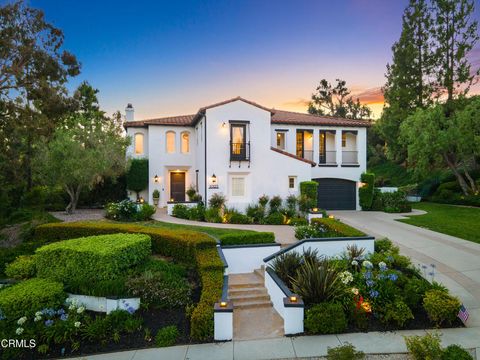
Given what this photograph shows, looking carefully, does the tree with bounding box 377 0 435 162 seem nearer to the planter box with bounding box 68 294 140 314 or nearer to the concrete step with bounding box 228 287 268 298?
the concrete step with bounding box 228 287 268 298

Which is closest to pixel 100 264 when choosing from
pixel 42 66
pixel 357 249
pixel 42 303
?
pixel 42 303

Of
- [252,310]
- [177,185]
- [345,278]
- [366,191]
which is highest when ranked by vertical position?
[177,185]

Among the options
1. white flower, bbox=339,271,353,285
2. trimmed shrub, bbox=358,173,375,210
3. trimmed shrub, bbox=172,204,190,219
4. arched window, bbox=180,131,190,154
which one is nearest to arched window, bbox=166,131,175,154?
arched window, bbox=180,131,190,154

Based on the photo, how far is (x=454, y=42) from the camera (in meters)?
27.6

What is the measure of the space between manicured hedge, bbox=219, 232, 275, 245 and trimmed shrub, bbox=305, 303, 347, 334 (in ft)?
13.5

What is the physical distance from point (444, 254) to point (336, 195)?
11418 mm

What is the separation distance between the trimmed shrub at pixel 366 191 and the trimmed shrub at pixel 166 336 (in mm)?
18260

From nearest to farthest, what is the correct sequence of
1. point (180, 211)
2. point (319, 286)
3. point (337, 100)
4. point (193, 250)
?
point (319, 286) < point (193, 250) < point (180, 211) < point (337, 100)

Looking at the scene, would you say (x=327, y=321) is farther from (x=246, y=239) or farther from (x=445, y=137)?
(x=445, y=137)

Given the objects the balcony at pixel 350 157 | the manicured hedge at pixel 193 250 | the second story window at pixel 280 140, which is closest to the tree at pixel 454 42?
the balcony at pixel 350 157

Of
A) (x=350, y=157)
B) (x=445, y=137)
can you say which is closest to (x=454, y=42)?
(x=445, y=137)

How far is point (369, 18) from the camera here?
50.8ft

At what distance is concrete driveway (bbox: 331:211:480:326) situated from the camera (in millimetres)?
6966

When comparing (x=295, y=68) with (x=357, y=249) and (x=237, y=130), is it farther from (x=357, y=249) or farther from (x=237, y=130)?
(x=357, y=249)
